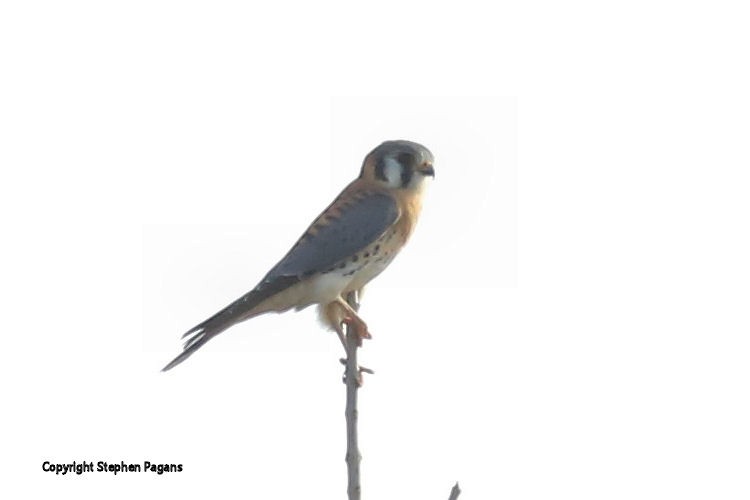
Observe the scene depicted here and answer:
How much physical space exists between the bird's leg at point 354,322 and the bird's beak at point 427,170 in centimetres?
91

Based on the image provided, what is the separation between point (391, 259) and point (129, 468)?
171cm

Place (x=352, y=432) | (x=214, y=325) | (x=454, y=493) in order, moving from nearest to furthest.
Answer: (x=454, y=493) → (x=352, y=432) → (x=214, y=325)

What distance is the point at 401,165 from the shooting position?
8188 millimetres

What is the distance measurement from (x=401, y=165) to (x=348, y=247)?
668mm

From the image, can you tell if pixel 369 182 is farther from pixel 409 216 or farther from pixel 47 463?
pixel 47 463

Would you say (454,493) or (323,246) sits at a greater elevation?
(323,246)

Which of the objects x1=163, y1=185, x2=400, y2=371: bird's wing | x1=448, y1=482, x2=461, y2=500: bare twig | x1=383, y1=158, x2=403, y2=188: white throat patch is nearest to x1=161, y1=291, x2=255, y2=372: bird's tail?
x1=163, y1=185, x2=400, y2=371: bird's wing

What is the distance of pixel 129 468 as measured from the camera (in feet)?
25.2

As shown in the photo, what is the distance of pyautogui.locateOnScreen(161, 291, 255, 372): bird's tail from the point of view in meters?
7.04

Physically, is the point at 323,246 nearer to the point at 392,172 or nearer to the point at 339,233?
the point at 339,233

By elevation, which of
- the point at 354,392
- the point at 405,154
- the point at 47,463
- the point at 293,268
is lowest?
the point at 47,463

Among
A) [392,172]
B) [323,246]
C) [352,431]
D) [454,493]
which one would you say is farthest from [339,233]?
[454,493]

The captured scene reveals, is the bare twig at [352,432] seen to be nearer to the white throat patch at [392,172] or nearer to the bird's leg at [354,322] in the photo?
the bird's leg at [354,322]

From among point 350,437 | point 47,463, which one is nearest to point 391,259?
point 47,463
